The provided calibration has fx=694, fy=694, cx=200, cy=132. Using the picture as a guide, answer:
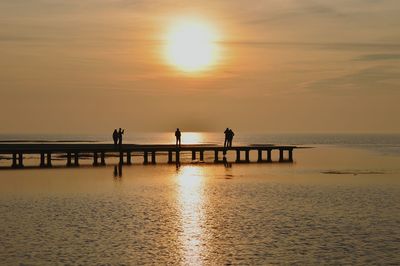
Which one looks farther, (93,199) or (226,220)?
(93,199)

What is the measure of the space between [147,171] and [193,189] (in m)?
14.8

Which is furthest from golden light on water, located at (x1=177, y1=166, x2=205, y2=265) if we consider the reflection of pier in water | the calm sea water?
the reflection of pier in water

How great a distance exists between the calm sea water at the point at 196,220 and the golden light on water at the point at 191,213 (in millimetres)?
49

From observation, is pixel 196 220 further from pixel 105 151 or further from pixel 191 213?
pixel 105 151

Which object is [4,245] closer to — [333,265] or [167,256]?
[167,256]

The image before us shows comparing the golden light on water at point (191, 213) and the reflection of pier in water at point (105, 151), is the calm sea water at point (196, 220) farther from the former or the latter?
the reflection of pier in water at point (105, 151)

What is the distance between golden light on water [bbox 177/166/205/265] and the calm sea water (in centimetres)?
5

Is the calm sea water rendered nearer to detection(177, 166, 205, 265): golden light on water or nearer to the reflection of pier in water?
detection(177, 166, 205, 265): golden light on water

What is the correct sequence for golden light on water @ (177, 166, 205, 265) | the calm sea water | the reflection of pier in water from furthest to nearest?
the reflection of pier in water → golden light on water @ (177, 166, 205, 265) → the calm sea water

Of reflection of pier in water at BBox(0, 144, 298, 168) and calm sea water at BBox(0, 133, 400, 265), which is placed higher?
reflection of pier in water at BBox(0, 144, 298, 168)

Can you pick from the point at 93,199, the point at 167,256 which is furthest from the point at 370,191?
the point at 167,256

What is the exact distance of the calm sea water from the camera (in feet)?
71.4

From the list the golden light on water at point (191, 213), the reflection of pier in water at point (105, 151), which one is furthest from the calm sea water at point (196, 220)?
the reflection of pier in water at point (105, 151)

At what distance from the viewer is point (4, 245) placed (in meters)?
22.7
